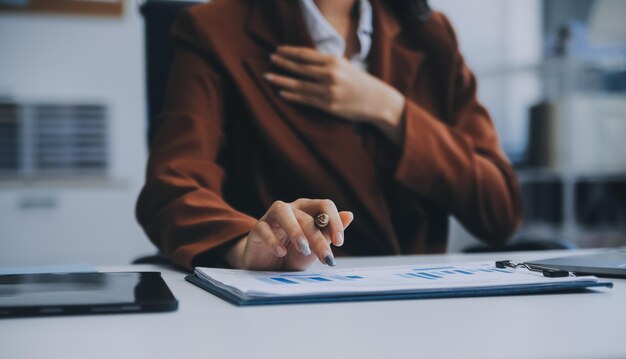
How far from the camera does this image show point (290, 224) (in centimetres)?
65

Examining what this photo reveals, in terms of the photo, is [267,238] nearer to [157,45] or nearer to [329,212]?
[329,212]

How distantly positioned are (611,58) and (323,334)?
2.90m

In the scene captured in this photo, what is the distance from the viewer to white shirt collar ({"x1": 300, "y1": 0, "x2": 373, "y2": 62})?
1.15m

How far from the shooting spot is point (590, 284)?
61cm

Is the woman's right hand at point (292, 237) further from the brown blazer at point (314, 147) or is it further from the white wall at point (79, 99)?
the white wall at point (79, 99)

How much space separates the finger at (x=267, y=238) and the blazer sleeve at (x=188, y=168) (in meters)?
0.09

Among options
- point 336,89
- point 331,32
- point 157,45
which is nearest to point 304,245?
point 336,89

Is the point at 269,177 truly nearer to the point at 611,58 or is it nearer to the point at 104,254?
the point at 104,254

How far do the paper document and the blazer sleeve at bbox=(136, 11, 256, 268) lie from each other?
0.43ft

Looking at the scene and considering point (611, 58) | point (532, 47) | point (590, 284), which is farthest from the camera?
point (532, 47)

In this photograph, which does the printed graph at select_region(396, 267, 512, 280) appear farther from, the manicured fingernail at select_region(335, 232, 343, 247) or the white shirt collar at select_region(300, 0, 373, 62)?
the white shirt collar at select_region(300, 0, 373, 62)

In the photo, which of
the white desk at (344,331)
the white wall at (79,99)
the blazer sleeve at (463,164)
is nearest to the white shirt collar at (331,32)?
the blazer sleeve at (463,164)

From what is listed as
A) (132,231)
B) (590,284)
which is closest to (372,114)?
(590,284)

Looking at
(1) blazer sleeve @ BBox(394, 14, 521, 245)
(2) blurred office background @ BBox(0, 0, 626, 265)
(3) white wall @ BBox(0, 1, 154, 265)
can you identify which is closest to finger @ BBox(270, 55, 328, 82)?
(1) blazer sleeve @ BBox(394, 14, 521, 245)
